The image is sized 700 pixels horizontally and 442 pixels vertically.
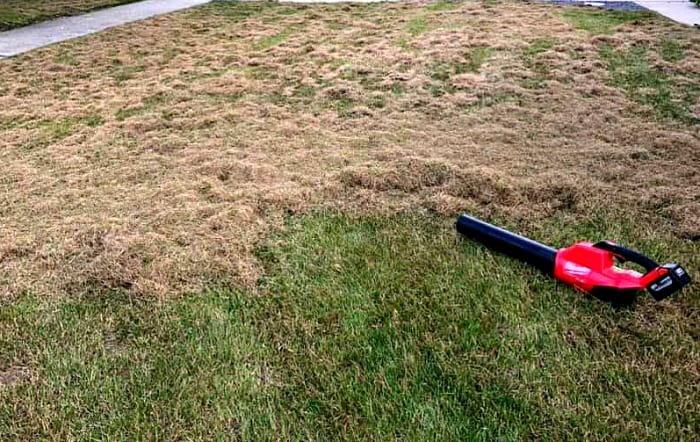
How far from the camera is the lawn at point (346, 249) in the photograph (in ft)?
4.06

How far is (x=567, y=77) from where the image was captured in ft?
10.8

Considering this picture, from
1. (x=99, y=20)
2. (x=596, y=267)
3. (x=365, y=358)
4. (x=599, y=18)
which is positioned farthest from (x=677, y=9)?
(x=99, y=20)

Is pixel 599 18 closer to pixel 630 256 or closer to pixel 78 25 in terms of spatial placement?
pixel 630 256

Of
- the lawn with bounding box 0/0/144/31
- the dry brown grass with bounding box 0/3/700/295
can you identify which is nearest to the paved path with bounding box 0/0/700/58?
the lawn with bounding box 0/0/144/31

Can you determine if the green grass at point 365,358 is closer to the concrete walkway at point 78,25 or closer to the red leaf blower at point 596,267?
the red leaf blower at point 596,267

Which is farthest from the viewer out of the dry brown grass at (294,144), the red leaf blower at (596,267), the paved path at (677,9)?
the paved path at (677,9)

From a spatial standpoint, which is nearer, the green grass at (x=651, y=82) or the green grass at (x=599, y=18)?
the green grass at (x=651, y=82)

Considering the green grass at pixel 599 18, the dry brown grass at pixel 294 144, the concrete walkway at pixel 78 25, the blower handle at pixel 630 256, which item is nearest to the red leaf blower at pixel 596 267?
the blower handle at pixel 630 256

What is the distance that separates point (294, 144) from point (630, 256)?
1599 millimetres

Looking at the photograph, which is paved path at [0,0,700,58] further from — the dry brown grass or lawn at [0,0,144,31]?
the dry brown grass

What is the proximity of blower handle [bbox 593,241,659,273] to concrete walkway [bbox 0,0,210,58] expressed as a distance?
4861 millimetres

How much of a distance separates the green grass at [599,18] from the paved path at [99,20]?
0.33 m

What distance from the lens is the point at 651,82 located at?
3.16m

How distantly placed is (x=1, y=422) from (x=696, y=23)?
5324 mm
